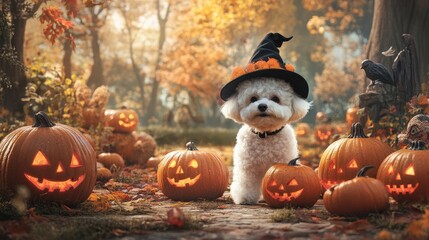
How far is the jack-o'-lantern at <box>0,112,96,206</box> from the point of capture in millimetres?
5598

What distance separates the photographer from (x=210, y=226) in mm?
4742

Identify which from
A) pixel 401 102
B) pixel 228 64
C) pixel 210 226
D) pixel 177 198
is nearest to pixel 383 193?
pixel 210 226

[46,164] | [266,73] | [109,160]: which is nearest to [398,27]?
[266,73]

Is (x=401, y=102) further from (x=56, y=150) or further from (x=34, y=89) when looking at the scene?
(x=34, y=89)

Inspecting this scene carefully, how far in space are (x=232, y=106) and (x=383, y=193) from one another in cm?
198

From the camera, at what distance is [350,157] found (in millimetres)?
6227

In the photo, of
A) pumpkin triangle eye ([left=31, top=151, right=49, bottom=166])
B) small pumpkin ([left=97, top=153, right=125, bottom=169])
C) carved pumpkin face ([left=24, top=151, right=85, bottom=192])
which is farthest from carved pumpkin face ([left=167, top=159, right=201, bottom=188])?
small pumpkin ([left=97, top=153, right=125, bottom=169])

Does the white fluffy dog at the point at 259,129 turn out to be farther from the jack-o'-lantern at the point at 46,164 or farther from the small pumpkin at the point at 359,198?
the jack-o'-lantern at the point at 46,164

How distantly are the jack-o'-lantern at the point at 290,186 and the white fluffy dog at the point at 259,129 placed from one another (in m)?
0.40

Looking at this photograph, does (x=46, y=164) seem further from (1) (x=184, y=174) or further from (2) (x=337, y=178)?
(2) (x=337, y=178)

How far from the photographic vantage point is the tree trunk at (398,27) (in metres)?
9.73

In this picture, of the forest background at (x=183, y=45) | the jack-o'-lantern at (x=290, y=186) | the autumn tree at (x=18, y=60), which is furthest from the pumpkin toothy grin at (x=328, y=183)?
the autumn tree at (x=18, y=60)

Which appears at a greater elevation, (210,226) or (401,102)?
(401,102)

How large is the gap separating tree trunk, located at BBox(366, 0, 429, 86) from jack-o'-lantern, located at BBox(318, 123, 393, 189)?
3.55 m
